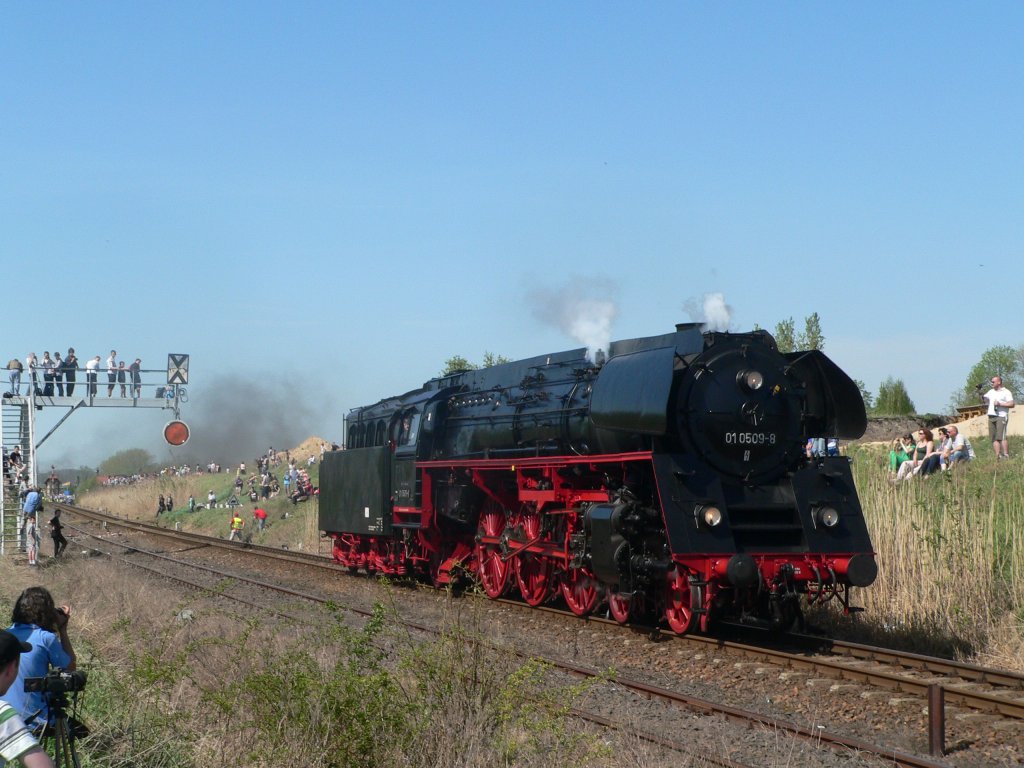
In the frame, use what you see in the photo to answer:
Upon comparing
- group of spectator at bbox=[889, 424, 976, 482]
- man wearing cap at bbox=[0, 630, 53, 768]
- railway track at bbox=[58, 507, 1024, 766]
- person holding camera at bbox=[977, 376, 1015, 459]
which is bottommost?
railway track at bbox=[58, 507, 1024, 766]

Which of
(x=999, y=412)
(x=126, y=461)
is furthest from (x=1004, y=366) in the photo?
(x=126, y=461)

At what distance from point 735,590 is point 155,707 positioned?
641 centimetres

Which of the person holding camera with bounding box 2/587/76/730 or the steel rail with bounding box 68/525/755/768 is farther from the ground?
the person holding camera with bounding box 2/587/76/730

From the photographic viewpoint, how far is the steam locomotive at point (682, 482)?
11.2 meters

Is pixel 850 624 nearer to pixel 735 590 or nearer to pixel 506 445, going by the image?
pixel 735 590

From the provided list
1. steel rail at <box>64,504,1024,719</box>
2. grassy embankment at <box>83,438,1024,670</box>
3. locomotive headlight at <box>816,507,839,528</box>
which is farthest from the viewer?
locomotive headlight at <box>816,507,839,528</box>

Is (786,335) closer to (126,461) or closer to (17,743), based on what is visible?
(17,743)

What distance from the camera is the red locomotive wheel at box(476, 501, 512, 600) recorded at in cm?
1552

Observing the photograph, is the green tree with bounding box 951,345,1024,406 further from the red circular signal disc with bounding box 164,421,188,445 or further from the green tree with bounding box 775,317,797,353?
the red circular signal disc with bounding box 164,421,188,445

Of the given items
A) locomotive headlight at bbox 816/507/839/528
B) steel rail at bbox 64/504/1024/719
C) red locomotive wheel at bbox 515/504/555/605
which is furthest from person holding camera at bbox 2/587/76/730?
red locomotive wheel at bbox 515/504/555/605

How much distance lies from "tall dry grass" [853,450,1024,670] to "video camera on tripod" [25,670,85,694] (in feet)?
28.6

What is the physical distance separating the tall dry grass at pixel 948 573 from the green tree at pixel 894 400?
126 ft

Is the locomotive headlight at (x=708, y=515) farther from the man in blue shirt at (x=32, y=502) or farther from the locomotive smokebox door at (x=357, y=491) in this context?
the man in blue shirt at (x=32, y=502)

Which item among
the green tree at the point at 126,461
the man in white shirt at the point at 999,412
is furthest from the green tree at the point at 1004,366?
the green tree at the point at 126,461
